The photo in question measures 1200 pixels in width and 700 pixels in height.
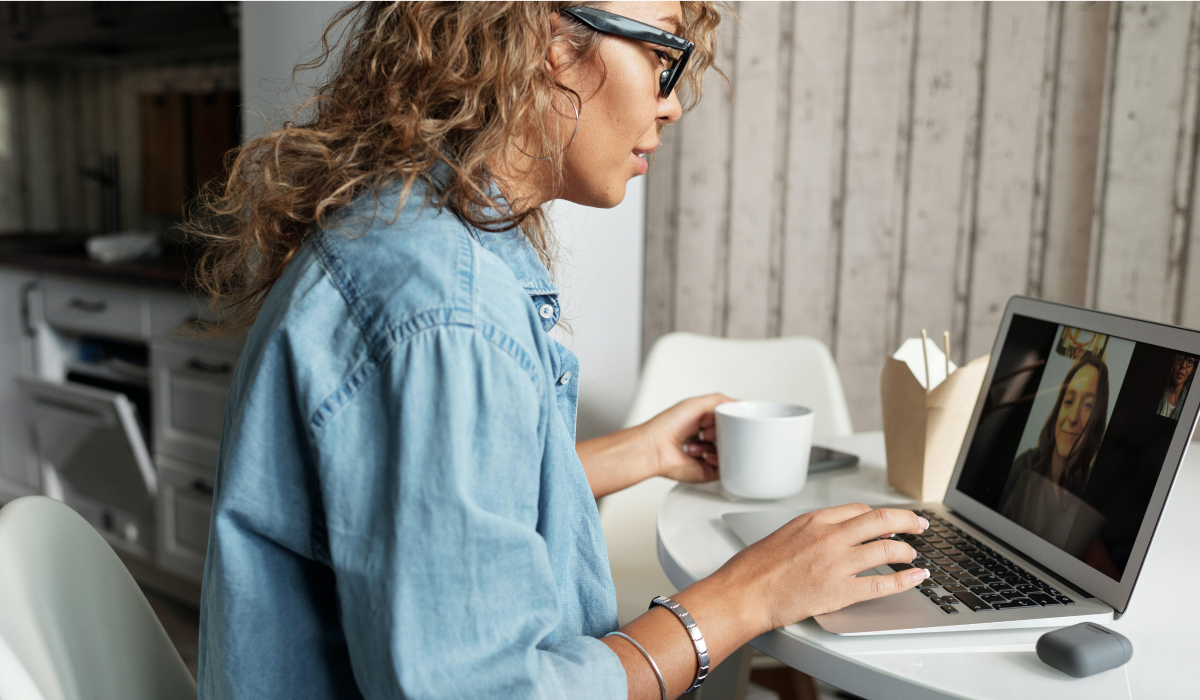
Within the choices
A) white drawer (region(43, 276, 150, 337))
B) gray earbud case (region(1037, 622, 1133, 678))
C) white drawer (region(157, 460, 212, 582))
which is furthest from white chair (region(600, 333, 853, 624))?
white drawer (region(43, 276, 150, 337))

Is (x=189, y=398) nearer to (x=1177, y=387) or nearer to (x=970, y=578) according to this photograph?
(x=970, y=578)

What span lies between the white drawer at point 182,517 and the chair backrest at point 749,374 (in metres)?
1.38

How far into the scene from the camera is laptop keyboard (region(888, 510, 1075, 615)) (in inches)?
27.6

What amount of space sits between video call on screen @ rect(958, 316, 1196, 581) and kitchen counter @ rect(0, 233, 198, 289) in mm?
1783

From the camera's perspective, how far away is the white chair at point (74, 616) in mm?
625

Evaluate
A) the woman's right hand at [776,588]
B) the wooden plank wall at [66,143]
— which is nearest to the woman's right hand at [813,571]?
the woman's right hand at [776,588]

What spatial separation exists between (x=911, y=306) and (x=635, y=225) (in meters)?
0.69

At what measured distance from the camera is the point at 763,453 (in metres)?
0.97

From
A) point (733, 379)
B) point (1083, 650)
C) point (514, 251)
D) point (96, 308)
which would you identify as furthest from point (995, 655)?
point (96, 308)

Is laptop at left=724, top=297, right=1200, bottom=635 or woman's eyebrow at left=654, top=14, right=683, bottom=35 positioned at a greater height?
woman's eyebrow at left=654, top=14, right=683, bottom=35

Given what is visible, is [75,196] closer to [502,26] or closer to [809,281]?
[809,281]

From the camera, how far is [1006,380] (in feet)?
2.99

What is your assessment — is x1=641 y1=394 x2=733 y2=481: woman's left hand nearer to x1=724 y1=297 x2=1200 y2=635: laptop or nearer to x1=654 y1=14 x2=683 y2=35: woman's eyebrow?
x1=724 y1=297 x2=1200 y2=635: laptop

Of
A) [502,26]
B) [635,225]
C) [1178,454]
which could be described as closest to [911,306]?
[635,225]
